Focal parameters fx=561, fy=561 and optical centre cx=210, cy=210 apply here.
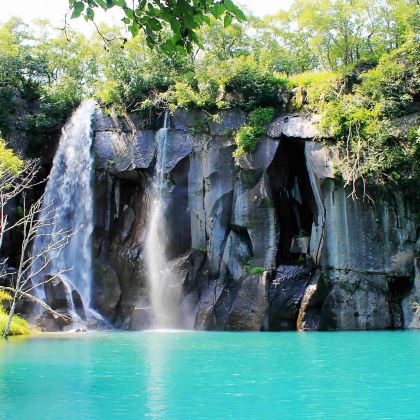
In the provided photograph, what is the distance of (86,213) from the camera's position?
23812 millimetres

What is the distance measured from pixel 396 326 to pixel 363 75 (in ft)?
30.8

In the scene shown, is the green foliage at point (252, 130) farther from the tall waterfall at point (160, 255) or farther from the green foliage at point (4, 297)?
the green foliage at point (4, 297)

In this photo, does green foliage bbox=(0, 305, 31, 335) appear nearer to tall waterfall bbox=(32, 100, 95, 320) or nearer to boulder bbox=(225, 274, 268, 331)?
tall waterfall bbox=(32, 100, 95, 320)

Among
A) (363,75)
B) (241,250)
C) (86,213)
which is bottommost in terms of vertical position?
(241,250)

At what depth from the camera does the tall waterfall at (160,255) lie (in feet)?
71.6

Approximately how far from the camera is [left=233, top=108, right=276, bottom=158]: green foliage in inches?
840

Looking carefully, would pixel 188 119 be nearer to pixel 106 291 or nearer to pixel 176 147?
pixel 176 147

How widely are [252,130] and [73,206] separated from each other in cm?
834

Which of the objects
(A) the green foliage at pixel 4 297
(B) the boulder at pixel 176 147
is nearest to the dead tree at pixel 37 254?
(A) the green foliage at pixel 4 297

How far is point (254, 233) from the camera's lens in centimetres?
2091

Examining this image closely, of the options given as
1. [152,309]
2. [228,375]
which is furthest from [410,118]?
[228,375]

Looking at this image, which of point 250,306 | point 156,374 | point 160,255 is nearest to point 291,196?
point 250,306

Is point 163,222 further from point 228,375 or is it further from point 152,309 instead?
point 228,375

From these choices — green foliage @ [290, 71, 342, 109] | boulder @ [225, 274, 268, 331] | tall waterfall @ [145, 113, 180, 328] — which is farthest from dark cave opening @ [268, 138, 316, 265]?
tall waterfall @ [145, 113, 180, 328]
